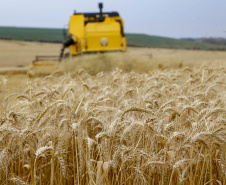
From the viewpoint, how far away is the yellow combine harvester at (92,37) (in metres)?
12.3

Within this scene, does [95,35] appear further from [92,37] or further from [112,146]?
[112,146]

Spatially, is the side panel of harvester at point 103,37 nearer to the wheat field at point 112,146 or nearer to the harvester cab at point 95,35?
the harvester cab at point 95,35

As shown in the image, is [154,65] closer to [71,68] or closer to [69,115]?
[71,68]

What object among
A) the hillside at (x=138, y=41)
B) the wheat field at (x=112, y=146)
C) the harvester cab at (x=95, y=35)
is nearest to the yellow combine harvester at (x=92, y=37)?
the harvester cab at (x=95, y=35)

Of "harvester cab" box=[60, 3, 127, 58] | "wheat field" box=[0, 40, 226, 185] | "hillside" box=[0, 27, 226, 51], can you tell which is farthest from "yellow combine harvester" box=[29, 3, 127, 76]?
"hillside" box=[0, 27, 226, 51]

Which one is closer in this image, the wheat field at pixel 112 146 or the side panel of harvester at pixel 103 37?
the wheat field at pixel 112 146

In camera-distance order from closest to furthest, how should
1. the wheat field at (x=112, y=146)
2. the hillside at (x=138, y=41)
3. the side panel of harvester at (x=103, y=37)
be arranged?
the wheat field at (x=112, y=146) < the side panel of harvester at (x=103, y=37) < the hillside at (x=138, y=41)

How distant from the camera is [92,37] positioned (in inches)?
481

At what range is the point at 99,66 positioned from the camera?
1189 cm

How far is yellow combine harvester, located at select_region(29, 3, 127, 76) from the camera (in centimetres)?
1226

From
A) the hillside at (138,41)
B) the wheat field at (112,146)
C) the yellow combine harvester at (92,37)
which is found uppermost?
the hillside at (138,41)

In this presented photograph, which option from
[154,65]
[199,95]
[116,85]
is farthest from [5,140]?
[154,65]

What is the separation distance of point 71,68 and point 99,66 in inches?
40.5

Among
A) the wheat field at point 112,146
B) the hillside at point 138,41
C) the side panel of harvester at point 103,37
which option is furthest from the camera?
the hillside at point 138,41
